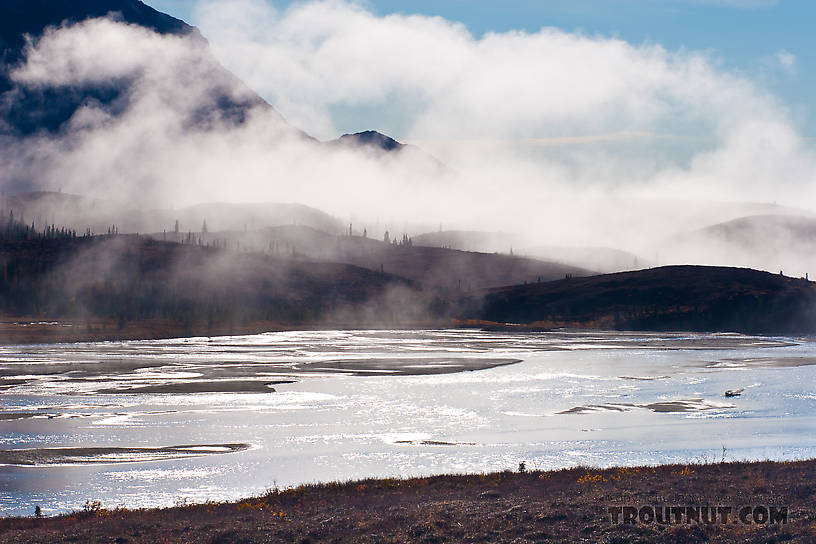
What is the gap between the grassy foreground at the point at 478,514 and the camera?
21688 millimetres

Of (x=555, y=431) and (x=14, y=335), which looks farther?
(x=14, y=335)

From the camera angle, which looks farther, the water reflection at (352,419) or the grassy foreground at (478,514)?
the water reflection at (352,419)

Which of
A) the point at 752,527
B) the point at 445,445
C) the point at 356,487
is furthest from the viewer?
the point at 445,445

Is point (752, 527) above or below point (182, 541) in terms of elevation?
above

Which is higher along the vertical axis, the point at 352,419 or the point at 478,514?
the point at 478,514

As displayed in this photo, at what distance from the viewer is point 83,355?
103 metres

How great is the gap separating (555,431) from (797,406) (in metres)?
22.4

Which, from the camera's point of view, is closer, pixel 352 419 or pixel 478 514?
pixel 478 514

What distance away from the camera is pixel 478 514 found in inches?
958

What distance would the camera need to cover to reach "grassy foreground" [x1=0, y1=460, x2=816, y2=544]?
71.2 ft

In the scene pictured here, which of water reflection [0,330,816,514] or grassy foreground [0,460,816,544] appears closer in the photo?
grassy foreground [0,460,816,544]

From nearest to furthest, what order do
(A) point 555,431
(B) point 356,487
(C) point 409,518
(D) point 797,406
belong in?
(C) point 409,518, (B) point 356,487, (A) point 555,431, (D) point 797,406

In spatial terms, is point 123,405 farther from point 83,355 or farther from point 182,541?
point 83,355

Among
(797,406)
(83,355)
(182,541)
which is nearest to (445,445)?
(182,541)
